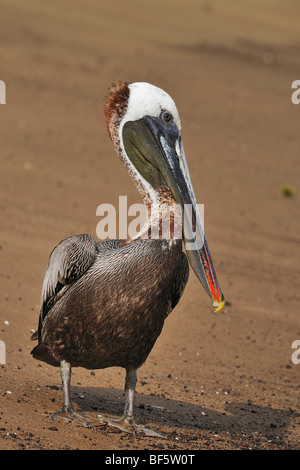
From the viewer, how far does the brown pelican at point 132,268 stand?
4371mm

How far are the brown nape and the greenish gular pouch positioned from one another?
86mm

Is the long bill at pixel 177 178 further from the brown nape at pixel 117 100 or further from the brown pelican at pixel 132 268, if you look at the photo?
the brown nape at pixel 117 100

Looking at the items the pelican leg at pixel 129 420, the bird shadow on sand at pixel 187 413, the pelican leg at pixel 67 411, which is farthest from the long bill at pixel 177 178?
the bird shadow on sand at pixel 187 413

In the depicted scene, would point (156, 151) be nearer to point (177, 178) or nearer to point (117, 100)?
point (177, 178)

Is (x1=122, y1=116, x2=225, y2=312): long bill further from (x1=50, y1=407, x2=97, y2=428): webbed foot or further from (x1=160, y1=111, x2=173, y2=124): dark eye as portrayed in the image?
(x1=50, y1=407, x2=97, y2=428): webbed foot

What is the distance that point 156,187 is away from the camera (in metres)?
4.52

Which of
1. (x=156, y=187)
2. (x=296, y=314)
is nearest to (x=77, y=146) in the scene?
(x=296, y=314)

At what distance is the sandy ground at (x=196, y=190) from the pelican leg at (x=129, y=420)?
9cm

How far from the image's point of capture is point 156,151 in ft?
15.0

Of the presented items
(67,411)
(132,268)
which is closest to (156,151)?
(132,268)

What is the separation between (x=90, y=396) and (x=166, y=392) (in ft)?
2.50

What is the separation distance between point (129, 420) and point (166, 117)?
1.81m

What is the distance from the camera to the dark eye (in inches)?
180

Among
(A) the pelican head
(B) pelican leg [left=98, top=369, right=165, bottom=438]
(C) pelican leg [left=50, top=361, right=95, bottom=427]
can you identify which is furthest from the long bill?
(C) pelican leg [left=50, top=361, right=95, bottom=427]
